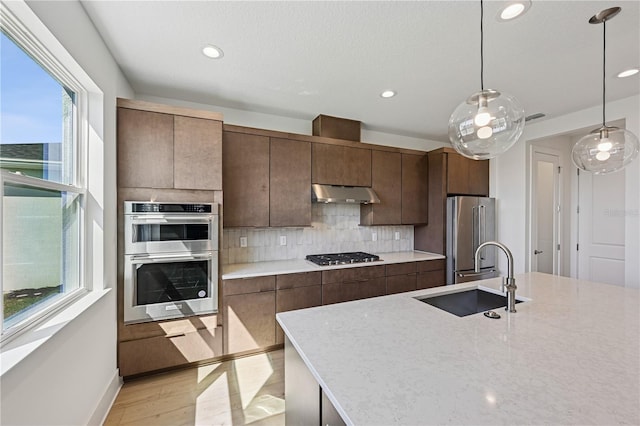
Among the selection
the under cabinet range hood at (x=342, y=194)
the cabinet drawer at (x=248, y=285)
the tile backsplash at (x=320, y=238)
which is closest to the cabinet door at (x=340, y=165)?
the under cabinet range hood at (x=342, y=194)

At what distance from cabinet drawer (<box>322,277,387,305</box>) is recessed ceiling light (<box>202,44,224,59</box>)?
7.62 ft

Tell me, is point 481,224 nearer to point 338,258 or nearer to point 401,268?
point 401,268

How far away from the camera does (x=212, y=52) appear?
2.02 meters

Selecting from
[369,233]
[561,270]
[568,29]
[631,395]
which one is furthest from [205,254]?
[561,270]

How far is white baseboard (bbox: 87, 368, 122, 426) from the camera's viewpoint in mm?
1723

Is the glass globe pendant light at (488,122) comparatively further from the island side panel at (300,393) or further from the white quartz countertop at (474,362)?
the island side panel at (300,393)

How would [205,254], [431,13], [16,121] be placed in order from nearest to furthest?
[16,121] < [431,13] < [205,254]

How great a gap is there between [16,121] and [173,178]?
110cm

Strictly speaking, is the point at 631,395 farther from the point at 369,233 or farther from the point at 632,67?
the point at 369,233

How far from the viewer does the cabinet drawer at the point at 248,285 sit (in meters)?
2.50

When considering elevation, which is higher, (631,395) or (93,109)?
(93,109)

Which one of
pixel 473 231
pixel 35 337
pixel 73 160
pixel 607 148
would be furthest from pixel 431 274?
pixel 73 160

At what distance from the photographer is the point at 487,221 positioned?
3.83 metres

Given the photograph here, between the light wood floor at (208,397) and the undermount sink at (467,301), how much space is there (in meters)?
1.37
